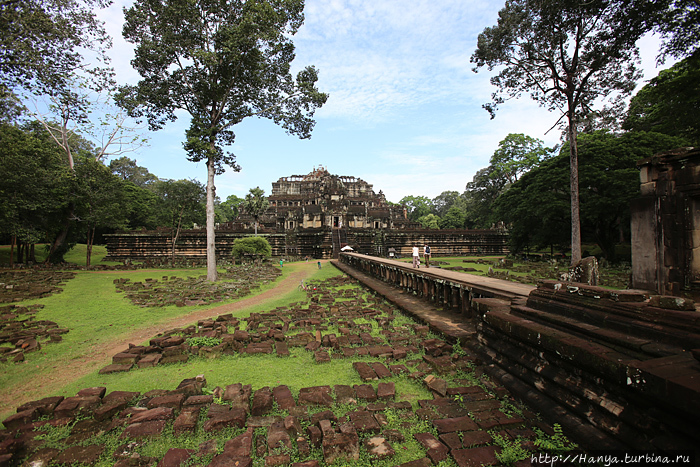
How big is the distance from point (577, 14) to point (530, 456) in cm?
1709

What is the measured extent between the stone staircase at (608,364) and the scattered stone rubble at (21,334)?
260 inches

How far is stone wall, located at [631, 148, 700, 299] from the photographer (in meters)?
4.73

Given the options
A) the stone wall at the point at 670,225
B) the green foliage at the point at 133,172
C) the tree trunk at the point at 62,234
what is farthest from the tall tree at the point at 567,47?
the green foliage at the point at 133,172

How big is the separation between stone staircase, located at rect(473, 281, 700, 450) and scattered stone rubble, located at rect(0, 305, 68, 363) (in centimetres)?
660

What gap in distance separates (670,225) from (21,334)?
1115 cm

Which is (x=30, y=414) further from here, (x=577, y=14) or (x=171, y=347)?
(x=577, y=14)

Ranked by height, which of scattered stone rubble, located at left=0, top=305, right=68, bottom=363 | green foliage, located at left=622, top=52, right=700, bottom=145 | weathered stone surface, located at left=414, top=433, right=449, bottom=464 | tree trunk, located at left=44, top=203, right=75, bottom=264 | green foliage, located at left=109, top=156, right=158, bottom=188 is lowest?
scattered stone rubble, located at left=0, top=305, right=68, bottom=363

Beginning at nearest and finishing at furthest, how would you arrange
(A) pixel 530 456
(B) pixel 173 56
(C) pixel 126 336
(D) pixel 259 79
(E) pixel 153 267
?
(A) pixel 530 456 → (C) pixel 126 336 → (B) pixel 173 56 → (D) pixel 259 79 → (E) pixel 153 267

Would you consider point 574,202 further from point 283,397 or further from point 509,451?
point 283,397

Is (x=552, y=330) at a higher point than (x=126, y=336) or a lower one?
higher

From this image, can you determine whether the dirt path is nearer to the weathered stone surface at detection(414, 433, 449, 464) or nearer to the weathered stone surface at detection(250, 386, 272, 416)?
the weathered stone surface at detection(250, 386, 272, 416)

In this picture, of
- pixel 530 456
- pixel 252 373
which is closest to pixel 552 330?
pixel 530 456

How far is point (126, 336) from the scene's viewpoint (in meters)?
5.53

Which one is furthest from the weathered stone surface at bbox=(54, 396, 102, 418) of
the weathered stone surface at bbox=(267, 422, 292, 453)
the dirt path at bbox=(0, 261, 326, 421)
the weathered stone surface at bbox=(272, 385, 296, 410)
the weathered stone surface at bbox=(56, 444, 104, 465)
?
the weathered stone surface at bbox=(267, 422, 292, 453)
